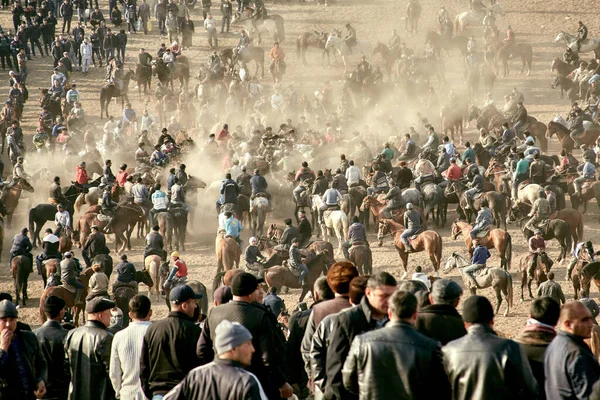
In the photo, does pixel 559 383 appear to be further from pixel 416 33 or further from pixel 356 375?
pixel 416 33

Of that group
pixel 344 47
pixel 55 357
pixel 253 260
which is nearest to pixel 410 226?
pixel 253 260

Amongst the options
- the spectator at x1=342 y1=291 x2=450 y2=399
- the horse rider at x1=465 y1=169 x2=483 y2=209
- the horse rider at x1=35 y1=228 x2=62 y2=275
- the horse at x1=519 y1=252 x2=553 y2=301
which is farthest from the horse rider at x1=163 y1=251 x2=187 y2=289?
the spectator at x1=342 y1=291 x2=450 y2=399

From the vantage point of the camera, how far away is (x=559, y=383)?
728 cm

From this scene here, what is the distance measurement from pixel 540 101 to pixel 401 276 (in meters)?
17.0

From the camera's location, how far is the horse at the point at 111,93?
123 feet

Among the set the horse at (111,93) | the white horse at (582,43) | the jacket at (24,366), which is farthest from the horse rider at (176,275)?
the white horse at (582,43)

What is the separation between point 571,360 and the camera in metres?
7.23

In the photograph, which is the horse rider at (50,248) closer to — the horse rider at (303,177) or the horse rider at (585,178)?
the horse rider at (303,177)

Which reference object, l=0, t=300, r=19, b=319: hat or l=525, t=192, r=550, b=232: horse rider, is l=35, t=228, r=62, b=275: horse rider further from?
l=0, t=300, r=19, b=319: hat

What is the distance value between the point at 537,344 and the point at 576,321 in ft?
1.57

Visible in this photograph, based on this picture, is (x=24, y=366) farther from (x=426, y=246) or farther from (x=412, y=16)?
(x=412, y=16)

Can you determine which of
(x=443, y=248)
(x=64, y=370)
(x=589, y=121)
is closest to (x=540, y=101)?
(x=589, y=121)

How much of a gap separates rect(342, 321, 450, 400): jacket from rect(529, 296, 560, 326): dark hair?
109 cm

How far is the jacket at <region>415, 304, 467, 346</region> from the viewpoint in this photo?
26.4 ft
